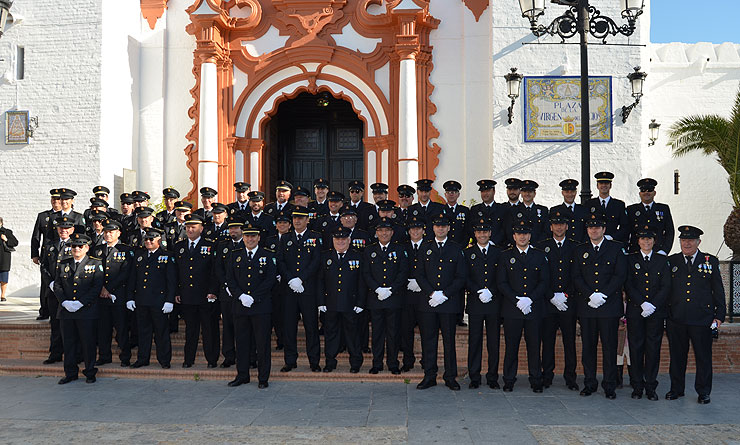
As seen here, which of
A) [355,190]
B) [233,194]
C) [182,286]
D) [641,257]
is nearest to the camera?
[641,257]

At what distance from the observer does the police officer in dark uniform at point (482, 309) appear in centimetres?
680

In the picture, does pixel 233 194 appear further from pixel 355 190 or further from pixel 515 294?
pixel 515 294

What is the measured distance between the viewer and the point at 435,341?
693 centimetres

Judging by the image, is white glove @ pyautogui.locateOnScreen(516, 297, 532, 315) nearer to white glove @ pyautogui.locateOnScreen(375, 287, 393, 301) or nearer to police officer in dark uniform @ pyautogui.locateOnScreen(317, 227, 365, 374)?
white glove @ pyautogui.locateOnScreen(375, 287, 393, 301)

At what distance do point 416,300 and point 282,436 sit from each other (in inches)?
96.0

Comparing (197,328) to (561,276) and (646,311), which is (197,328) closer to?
(561,276)

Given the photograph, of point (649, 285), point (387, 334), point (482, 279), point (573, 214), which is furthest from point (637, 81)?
point (387, 334)

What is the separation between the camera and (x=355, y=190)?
881 centimetres

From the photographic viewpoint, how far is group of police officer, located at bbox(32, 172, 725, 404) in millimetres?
6508

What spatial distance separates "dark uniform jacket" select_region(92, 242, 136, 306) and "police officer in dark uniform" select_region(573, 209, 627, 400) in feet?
17.8

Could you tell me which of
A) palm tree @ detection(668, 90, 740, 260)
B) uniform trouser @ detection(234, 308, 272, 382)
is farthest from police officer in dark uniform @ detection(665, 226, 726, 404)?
palm tree @ detection(668, 90, 740, 260)

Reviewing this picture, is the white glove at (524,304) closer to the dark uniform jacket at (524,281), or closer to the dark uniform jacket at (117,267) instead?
the dark uniform jacket at (524,281)

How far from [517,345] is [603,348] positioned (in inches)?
35.9

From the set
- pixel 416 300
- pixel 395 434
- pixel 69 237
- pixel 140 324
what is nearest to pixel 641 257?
pixel 416 300
